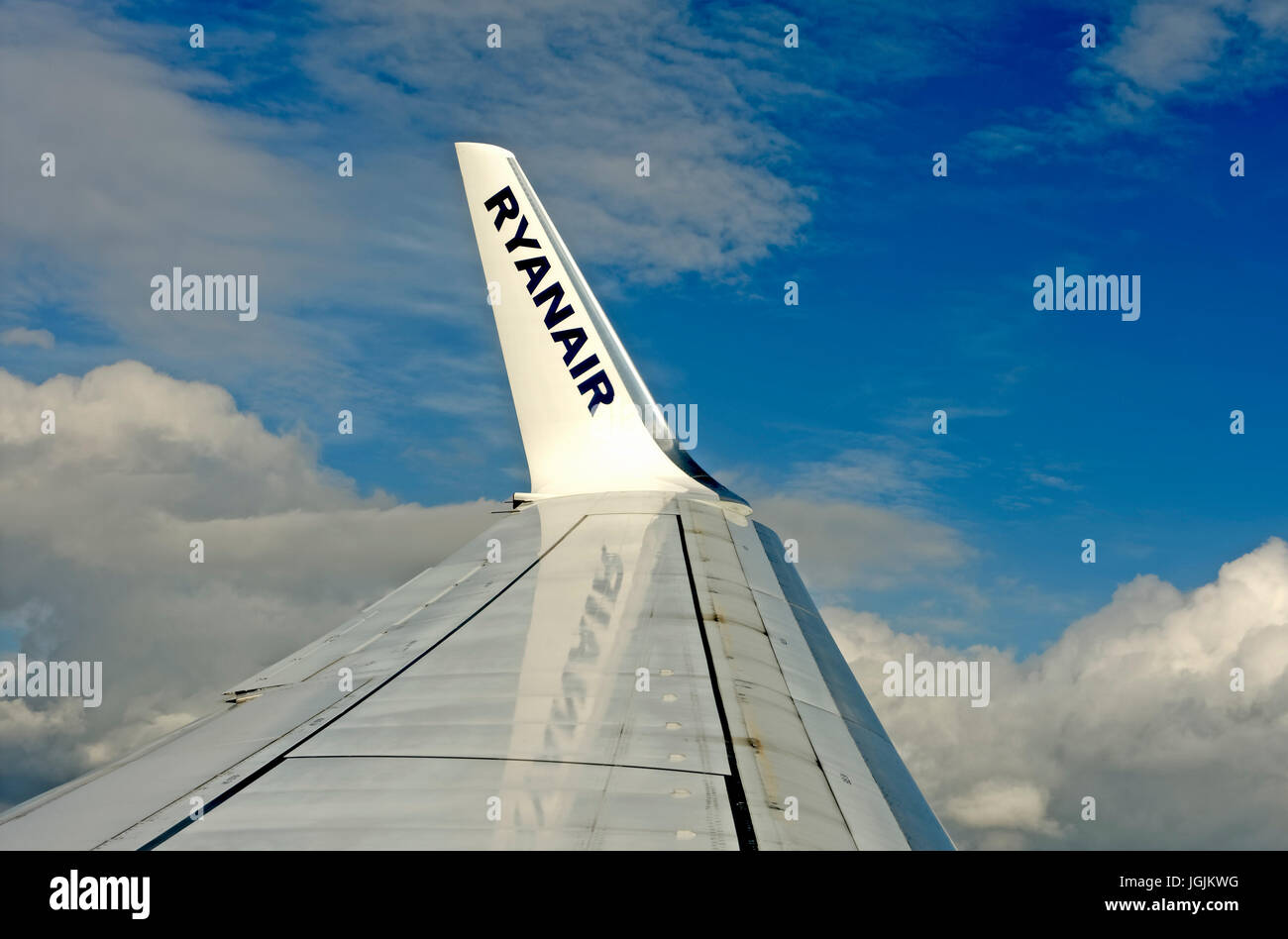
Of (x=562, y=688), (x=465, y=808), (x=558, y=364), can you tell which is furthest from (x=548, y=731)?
(x=558, y=364)

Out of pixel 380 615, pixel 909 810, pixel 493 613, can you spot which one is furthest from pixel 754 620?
pixel 380 615

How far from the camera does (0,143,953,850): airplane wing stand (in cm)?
488

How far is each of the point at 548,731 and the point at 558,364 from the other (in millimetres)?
10404

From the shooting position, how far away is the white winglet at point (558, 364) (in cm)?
1583

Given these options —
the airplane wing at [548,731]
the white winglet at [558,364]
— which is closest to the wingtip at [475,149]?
the white winglet at [558,364]

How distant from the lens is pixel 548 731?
20.0 ft

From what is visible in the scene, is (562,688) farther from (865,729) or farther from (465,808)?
(865,729)

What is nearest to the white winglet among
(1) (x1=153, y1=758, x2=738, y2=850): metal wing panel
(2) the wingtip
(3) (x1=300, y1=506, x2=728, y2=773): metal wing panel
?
(2) the wingtip

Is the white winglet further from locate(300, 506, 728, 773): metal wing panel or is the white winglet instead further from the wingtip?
locate(300, 506, 728, 773): metal wing panel

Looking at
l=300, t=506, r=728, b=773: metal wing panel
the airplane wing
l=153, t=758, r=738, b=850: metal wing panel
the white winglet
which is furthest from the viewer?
the white winglet

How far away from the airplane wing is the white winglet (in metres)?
3.03

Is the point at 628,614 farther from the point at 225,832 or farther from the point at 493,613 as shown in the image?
the point at 225,832

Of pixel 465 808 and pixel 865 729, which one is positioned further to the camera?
pixel 865 729

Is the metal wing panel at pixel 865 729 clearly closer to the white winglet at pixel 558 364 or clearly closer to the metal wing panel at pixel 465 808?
the metal wing panel at pixel 465 808
